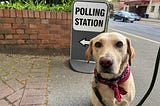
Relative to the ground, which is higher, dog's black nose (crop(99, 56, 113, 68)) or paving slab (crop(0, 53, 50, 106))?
dog's black nose (crop(99, 56, 113, 68))

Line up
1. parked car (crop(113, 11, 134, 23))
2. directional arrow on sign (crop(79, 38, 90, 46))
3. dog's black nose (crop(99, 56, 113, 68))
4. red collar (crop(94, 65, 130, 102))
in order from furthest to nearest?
1. parked car (crop(113, 11, 134, 23))
2. directional arrow on sign (crop(79, 38, 90, 46))
3. red collar (crop(94, 65, 130, 102))
4. dog's black nose (crop(99, 56, 113, 68))

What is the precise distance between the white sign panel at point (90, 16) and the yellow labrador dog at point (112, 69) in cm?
181

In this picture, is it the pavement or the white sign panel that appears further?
the white sign panel

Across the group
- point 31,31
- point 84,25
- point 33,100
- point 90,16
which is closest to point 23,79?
point 33,100

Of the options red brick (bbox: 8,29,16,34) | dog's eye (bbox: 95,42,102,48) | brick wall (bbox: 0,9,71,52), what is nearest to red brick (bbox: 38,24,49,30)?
brick wall (bbox: 0,9,71,52)

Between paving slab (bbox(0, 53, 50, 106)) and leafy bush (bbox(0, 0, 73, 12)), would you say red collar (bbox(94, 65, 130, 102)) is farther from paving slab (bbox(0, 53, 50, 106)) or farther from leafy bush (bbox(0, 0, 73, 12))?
leafy bush (bbox(0, 0, 73, 12))

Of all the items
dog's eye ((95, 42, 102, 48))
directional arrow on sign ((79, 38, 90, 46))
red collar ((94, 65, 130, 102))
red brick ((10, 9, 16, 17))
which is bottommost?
red collar ((94, 65, 130, 102))

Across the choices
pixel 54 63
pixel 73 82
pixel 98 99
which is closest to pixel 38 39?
pixel 54 63

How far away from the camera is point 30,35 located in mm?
4969

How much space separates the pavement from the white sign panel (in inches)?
36.0

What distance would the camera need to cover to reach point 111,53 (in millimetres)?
2209

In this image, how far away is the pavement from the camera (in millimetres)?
3240

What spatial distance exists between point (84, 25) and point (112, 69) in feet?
7.70

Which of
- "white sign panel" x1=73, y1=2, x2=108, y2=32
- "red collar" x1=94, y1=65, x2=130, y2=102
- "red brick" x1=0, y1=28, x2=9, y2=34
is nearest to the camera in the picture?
"red collar" x1=94, y1=65, x2=130, y2=102
